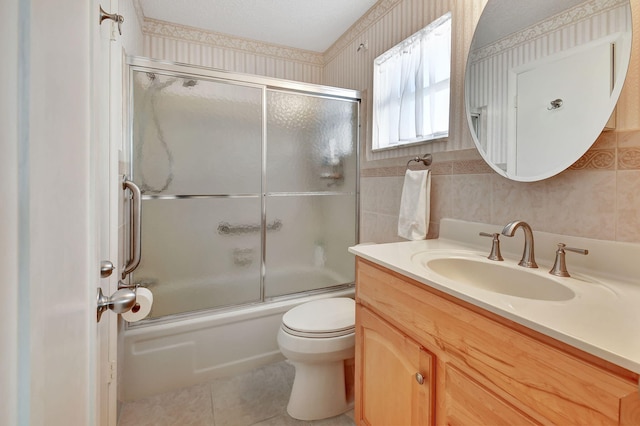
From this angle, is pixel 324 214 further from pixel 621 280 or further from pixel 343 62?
pixel 621 280

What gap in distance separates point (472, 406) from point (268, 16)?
256 cm

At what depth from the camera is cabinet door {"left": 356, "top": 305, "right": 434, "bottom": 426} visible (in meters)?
0.89

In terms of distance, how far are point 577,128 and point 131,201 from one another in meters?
1.98

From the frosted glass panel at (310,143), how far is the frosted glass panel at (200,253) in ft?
1.00

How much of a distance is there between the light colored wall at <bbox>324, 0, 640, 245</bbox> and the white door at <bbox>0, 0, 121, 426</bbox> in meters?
1.35

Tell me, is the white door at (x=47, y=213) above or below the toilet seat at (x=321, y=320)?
above

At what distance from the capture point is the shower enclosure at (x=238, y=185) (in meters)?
1.70

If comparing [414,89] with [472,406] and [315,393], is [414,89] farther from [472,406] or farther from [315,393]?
[315,393]

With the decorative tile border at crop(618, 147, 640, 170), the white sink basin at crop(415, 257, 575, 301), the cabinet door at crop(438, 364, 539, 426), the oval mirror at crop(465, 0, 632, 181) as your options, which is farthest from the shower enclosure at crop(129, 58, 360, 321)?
the decorative tile border at crop(618, 147, 640, 170)

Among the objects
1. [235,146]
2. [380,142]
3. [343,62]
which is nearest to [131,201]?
[235,146]

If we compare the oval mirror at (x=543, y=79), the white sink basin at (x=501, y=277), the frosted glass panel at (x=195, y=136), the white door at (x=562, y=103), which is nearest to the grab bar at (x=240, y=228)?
the frosted glass panel at (x=195, y=136)

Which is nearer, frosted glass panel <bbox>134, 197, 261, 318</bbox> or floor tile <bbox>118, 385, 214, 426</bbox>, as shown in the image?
floor tile <bbox>118, 385, 214, 426</bbox>

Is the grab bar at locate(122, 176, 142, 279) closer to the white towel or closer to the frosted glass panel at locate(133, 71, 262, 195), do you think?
the frosted glass panel at locate(133, 71, 262, 195)

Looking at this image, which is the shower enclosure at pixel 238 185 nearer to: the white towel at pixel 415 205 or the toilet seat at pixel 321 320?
the toilet seat at pixel 321 320
